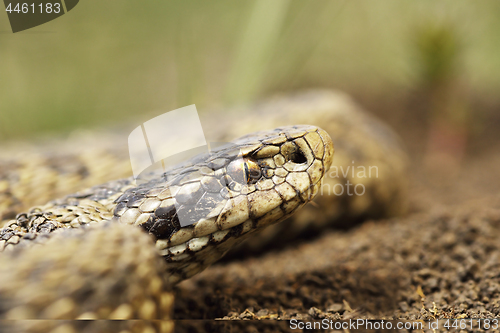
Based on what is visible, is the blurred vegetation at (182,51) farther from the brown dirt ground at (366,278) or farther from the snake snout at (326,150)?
the brown dirt ground at (366,278)

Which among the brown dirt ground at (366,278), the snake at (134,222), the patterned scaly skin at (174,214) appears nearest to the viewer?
the snake at (134,222)

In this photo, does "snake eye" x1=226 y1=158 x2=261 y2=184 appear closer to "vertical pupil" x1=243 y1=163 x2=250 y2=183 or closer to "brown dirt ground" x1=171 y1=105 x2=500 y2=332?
"vertical pupil" x1=243 y1=163 x2=250 y2=183

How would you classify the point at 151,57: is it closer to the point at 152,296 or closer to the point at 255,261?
the point at 255,261

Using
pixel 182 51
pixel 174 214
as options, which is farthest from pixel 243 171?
pixel 182 51

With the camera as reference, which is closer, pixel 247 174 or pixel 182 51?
pixel 247 174

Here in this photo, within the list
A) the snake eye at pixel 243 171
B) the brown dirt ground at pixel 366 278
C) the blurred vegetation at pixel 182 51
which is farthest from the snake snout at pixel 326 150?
the blurred vegetation at pixel 182 51

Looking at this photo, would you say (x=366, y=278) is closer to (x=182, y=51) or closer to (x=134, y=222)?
(x=134, y=222)

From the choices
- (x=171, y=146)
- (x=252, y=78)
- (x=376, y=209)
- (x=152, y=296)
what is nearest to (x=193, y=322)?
(x=152, y=296)
